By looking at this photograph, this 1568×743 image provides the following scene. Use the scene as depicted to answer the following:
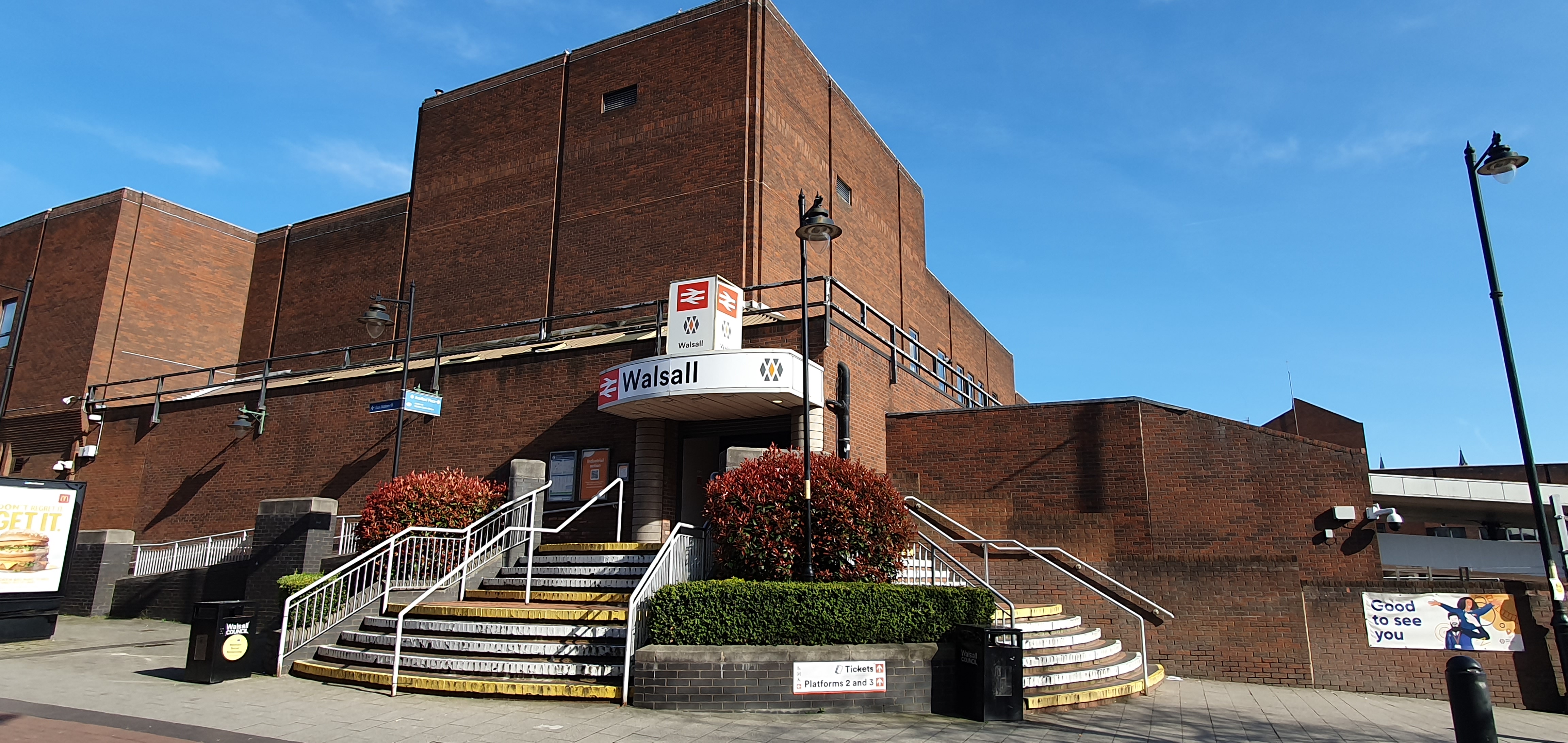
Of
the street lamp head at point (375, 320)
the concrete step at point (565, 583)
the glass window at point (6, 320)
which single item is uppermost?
the glass window at point (6, 320)

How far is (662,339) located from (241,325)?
2098 centimetres

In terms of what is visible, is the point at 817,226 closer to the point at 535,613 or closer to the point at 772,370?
the point at 772,370

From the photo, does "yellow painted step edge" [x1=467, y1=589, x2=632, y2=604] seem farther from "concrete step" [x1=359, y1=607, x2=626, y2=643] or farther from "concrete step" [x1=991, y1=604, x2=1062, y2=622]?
"concrete step" [x1=991, y1=604, x2=1062, y2=622]

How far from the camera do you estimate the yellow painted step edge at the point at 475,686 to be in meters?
10.1

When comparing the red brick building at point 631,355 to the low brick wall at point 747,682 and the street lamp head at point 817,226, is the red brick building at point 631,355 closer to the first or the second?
the street lamp head at point 817,226

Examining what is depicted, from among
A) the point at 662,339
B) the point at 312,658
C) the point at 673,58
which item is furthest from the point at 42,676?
the point at 673,58

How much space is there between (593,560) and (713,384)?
327cm

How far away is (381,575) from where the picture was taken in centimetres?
1310

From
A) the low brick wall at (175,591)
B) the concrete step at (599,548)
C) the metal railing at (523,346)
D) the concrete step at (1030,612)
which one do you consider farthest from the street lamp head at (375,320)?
the concrete step at (1030,612)

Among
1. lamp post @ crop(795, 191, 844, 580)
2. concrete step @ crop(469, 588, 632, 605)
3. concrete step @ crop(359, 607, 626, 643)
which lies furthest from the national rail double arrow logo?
concrete step @ crop(359, 607, 626, 643)

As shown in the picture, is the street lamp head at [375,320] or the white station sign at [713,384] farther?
the street lamp head at [375,320]

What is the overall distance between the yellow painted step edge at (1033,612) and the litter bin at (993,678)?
6.37 ft

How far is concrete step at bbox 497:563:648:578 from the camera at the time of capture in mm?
12781

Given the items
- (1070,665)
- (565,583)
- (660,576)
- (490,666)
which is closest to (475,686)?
(490,666)
